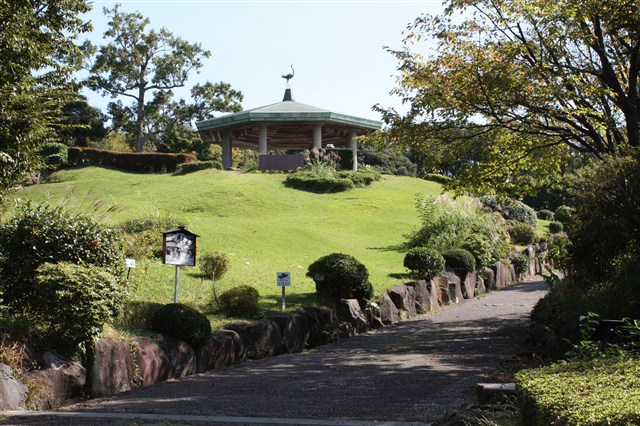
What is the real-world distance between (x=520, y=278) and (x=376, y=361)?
1613cm

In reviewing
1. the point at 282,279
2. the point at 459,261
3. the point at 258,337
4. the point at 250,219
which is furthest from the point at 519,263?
the point at 258,337

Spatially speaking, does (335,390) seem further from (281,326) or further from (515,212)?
(515,212)

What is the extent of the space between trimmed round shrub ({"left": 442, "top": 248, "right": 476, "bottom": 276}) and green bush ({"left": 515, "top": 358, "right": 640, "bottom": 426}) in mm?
14092

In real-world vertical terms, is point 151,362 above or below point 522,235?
below

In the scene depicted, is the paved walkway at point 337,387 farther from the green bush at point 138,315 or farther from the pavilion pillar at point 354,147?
the pavilion pillar at point 354,147

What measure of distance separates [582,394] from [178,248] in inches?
302

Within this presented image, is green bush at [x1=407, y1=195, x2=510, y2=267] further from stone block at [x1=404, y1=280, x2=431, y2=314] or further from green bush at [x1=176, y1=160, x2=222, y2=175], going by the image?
green bush at [x1=176, y1=160, x2=222, y2=175]

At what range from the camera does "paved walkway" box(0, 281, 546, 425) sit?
6.26 m

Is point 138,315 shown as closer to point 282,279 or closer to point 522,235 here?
point 282,279

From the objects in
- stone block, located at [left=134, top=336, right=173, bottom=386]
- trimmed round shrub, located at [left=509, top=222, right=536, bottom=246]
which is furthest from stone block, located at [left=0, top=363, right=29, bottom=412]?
trimmed round shrub, located at [left=509, top=222, right=536, bottom=246]

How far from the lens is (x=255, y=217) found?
24.4 metres

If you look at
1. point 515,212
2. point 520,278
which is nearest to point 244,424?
point 520,278

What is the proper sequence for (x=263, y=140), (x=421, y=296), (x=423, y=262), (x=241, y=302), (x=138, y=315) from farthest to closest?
(x=263, y=140), (x=423, y=262), (x=421, y=296), (x=241, y=302), (x=138, y=315)

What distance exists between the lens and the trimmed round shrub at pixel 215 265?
44.6 ft
